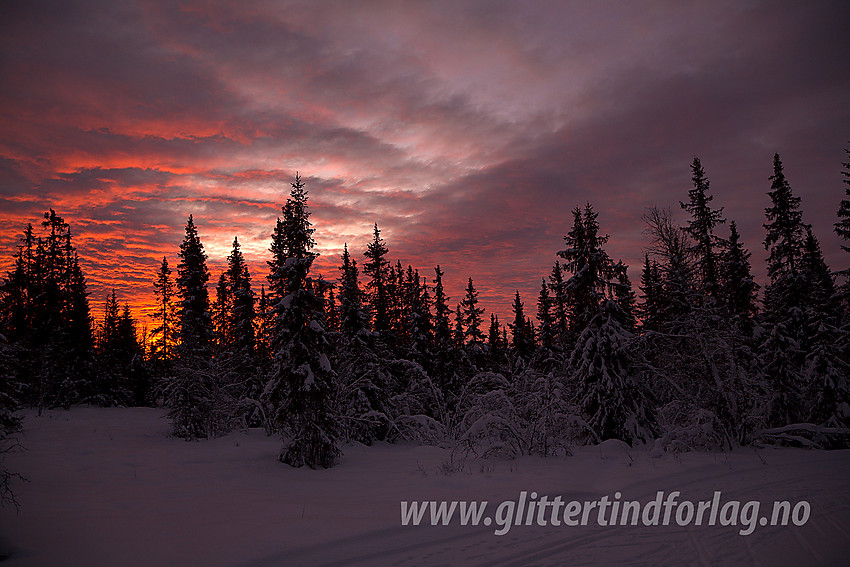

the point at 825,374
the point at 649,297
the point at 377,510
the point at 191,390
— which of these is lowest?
the point at 377,510

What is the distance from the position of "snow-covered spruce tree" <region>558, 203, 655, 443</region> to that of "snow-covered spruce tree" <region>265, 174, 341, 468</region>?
31.9 ft

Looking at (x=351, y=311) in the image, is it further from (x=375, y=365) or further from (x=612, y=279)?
(x=612, y=279)

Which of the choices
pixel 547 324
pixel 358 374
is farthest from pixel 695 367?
pixel 547 324

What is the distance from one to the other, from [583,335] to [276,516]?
13262 mm

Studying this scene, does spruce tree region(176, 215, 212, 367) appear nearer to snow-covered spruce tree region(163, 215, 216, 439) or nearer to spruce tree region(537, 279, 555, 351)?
snow-covered spruce tree region(163, 215, 216, 439)

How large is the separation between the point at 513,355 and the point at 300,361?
24.7m

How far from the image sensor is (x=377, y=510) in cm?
809

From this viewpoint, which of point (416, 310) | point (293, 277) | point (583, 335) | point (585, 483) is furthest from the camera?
point (416, 310)

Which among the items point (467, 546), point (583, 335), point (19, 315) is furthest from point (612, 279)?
point (19, 315)

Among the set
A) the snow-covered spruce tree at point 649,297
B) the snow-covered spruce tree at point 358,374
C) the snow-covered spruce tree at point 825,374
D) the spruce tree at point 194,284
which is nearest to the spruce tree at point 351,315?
the snow-covered spruce tree at point 358,374

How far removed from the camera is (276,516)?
7926 mm

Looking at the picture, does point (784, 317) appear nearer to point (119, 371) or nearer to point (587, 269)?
point (587, 269)

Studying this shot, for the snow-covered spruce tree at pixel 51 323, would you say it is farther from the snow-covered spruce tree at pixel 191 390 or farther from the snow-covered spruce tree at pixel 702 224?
the snow-covered spruce tree at pixel 702 224

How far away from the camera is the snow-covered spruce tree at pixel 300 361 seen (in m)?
14.5
